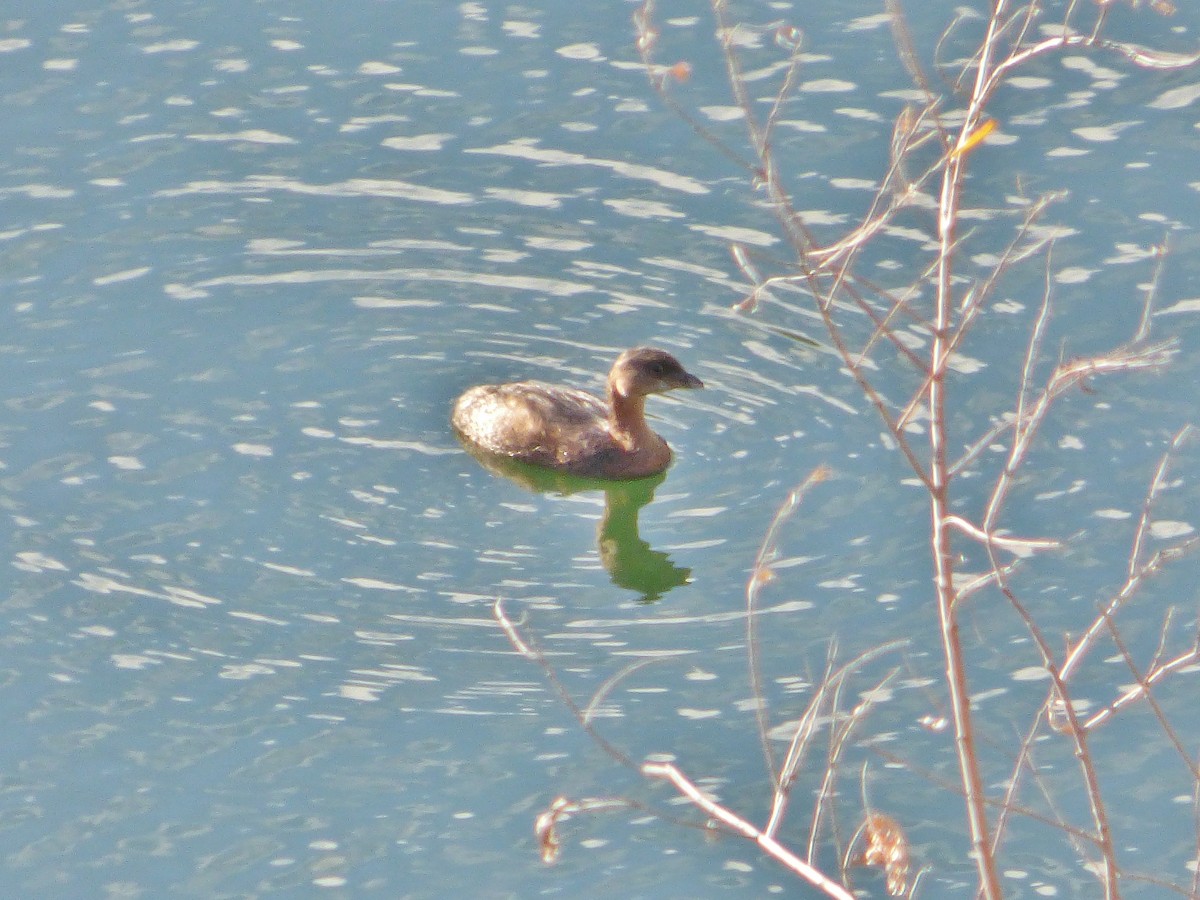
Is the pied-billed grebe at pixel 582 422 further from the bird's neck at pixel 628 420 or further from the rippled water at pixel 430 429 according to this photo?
the rippled water at pixel 430 429

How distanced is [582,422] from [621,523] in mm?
714

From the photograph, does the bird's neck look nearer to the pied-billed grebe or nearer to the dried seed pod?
the pied-billed grebe

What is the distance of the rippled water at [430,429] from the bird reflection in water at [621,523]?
37 millimetres

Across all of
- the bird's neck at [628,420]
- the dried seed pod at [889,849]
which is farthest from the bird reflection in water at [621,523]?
the dried seed pod at [889,849]

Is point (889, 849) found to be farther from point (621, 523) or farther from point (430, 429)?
point (430, 429)

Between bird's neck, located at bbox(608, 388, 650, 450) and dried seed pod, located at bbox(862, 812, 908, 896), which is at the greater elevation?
dried seed pod, located at bbox(862, 812, 908, 896)

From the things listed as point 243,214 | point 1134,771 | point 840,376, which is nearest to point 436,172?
point 243,214

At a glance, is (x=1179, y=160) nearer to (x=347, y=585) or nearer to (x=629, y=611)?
(x=629, y=611)

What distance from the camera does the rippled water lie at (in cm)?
769

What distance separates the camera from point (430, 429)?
10273mm

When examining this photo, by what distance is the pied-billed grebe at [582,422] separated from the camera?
33.0 ft

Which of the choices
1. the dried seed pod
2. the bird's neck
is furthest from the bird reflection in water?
the dried seed pod

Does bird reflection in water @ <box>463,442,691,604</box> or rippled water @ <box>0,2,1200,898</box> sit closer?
rippled water @ <box>0,2,1200,898</box>

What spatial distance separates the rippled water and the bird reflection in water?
4cm
